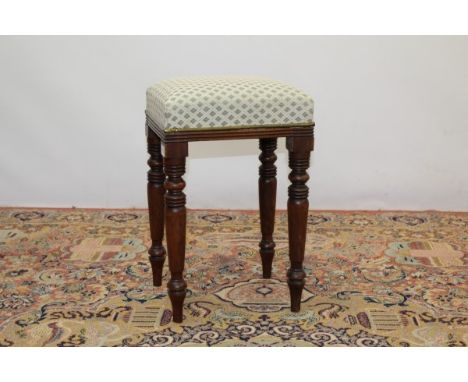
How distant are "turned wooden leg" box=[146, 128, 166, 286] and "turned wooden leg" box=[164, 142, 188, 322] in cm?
32

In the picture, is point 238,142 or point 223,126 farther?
point 238,142

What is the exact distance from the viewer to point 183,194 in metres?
2.10

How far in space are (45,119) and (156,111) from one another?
1483 millimetres

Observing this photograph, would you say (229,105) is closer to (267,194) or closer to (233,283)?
(267,194)

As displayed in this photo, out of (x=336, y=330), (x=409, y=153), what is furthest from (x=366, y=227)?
(x=336, y=330)

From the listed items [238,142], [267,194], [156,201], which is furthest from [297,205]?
[238,142]

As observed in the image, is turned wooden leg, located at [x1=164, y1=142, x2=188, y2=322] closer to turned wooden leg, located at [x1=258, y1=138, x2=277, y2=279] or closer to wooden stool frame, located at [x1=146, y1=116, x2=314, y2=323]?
wooden stool frame, located at [x1=146, y1=116, x2=314, y2=323]

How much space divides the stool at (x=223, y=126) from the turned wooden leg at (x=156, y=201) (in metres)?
0.10

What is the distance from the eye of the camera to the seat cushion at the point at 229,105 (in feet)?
6.64

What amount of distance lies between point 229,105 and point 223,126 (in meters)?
0.06

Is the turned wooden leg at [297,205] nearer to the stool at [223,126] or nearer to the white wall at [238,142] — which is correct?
the stool at [223,126]

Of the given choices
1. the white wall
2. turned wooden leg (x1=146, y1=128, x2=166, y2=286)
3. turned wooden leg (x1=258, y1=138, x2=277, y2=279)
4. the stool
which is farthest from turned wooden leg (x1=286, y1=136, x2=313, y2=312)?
the white wall

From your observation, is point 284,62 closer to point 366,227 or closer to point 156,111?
point 366,227

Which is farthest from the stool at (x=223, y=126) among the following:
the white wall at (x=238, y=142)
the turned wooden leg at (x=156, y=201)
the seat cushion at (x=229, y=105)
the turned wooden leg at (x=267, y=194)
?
the white wall at (x=238, y=142)
